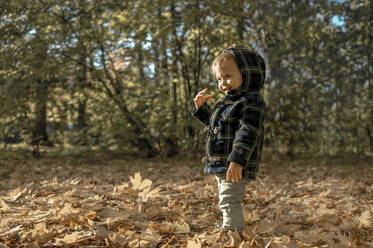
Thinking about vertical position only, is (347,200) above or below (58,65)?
below

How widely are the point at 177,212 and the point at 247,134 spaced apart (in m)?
1.09

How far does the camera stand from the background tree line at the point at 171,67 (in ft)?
20.4

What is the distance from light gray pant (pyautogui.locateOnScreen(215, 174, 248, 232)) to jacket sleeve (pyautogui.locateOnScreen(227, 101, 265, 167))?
0.74ft

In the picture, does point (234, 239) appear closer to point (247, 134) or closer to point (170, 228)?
point (170, 228)

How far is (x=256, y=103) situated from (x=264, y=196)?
1715 millimetres

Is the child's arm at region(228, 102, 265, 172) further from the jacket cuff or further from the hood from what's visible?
the hood

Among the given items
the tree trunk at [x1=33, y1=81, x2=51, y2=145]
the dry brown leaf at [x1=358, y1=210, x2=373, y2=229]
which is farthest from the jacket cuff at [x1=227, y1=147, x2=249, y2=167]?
the tree trunk at [x1=33, y1=81, x2=51, y2=145]

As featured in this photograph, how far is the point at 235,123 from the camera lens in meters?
2.17

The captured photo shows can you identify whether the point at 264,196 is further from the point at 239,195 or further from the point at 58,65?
the point at 58,65

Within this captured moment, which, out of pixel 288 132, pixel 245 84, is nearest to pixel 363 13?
pixel 288 132

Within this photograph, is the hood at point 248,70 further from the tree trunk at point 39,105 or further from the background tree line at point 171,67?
the tree trunk at point 39,105

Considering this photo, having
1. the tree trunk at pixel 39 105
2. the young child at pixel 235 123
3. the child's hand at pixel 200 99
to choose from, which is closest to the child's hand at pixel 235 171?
the young child at pixel 235 123

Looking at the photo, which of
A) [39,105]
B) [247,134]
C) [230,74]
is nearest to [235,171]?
[247,134]

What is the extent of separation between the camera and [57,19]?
6266 mm
